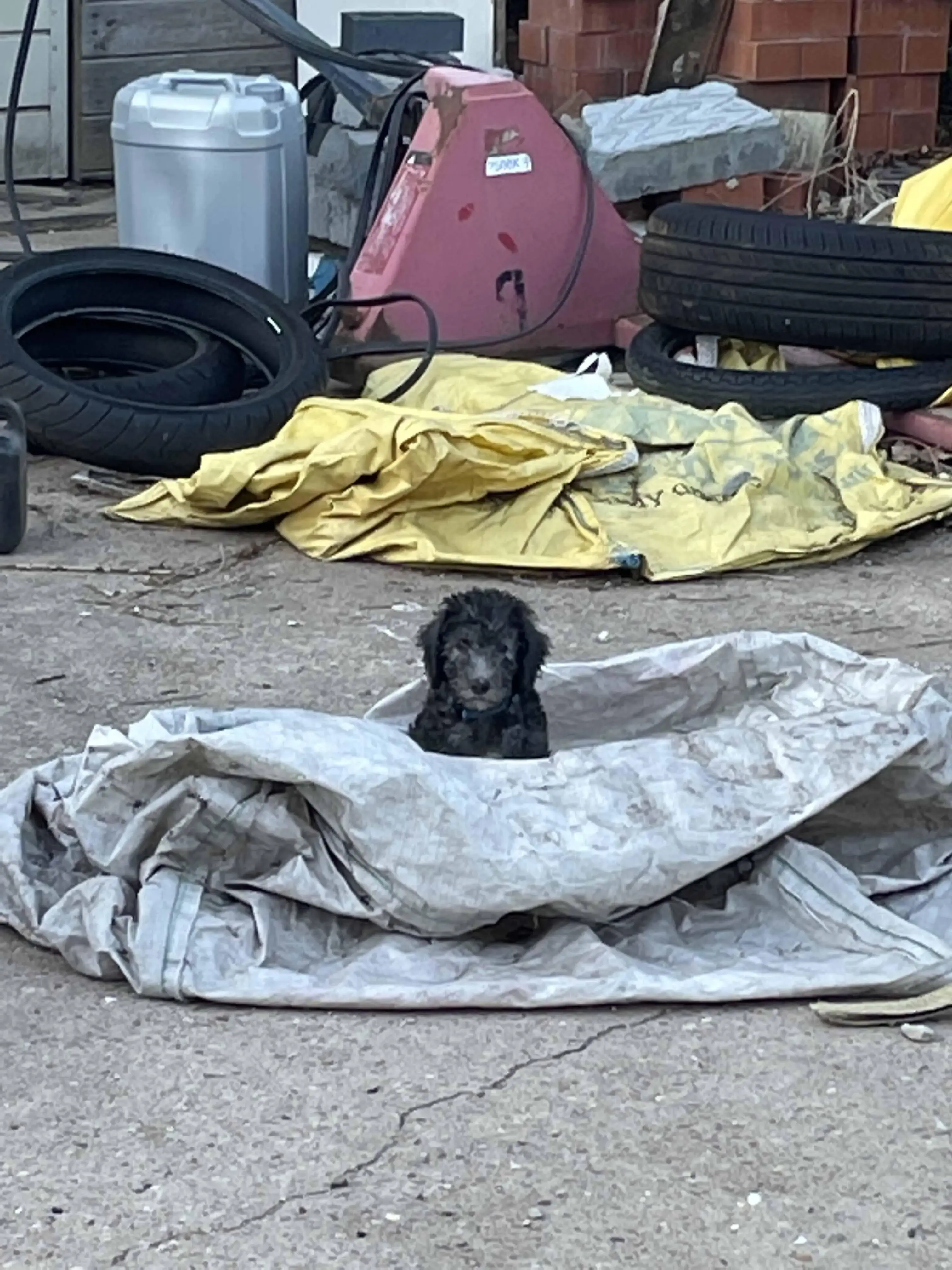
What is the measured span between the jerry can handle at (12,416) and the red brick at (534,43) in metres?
3.81

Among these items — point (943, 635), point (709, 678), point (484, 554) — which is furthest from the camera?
point (484, 554)

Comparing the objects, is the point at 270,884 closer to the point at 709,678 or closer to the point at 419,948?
the point at 419,948

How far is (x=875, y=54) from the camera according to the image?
830 cm

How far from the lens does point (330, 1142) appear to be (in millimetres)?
2805

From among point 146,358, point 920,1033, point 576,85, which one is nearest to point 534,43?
point 576,85

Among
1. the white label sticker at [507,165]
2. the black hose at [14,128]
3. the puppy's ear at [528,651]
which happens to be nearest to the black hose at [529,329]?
the white label sticker at [507,165]

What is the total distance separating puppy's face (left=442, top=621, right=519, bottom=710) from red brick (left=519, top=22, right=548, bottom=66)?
535 cm

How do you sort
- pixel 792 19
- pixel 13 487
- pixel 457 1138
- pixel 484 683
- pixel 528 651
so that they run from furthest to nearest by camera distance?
pixel 792 19, pixel 13 487, pixel 528 651, pixel 484 683, pixel 457 1138

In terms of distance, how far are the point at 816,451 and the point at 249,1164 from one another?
11.7ft

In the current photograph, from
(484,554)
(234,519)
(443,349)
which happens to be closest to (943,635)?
(484,554)

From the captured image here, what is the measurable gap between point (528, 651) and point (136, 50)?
6839mm

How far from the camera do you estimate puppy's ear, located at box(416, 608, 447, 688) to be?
396 cm

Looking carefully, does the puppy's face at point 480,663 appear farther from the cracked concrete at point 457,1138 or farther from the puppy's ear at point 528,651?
the cracked concrete at point 457,1138

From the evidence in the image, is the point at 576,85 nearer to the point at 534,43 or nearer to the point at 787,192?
the point at 534,43
